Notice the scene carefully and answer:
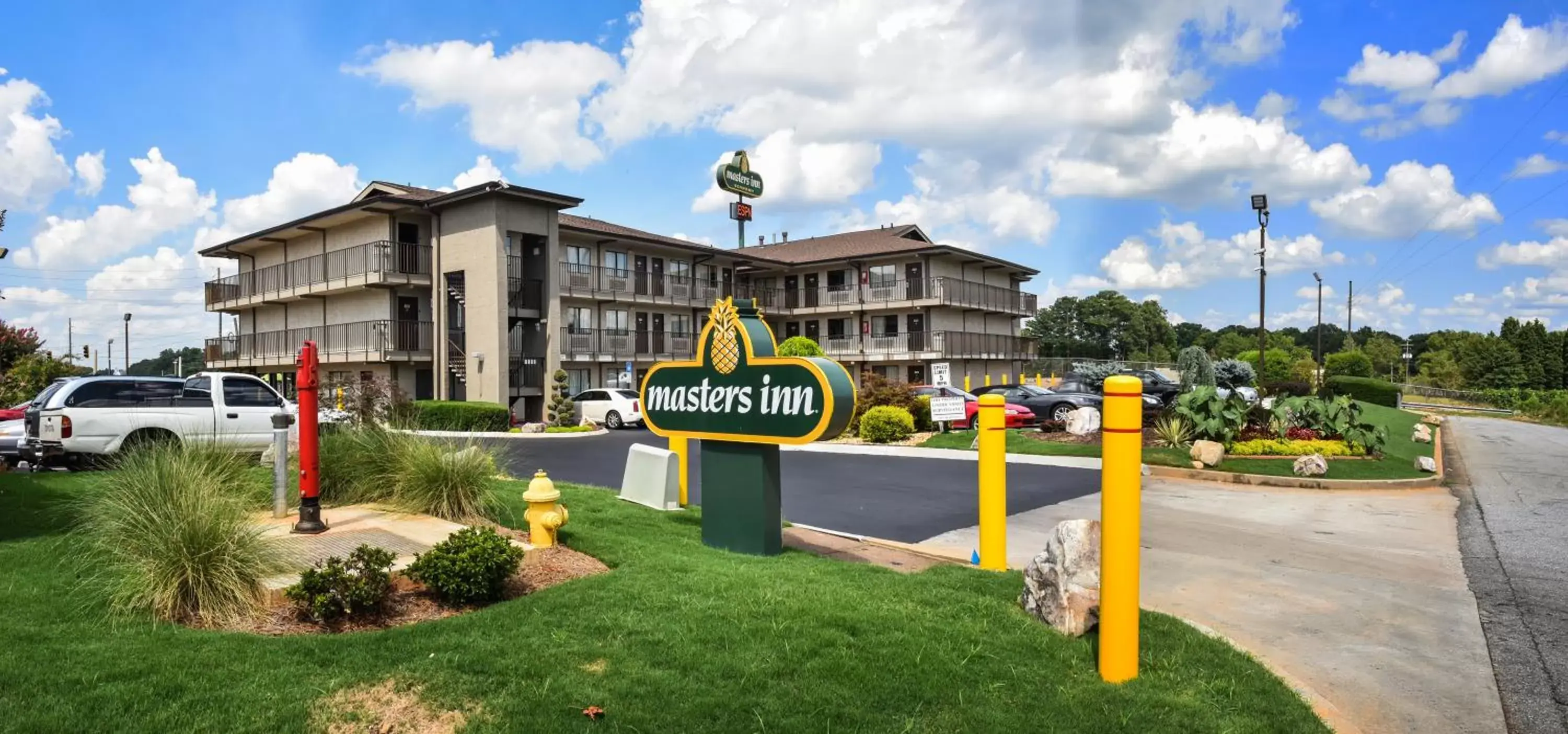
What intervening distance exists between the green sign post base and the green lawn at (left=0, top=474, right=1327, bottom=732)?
5.01ft

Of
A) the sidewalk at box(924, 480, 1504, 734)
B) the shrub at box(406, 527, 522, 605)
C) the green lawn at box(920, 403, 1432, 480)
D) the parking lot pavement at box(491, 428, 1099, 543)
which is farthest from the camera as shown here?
the green lawn at box(920, 403, 1432, 480)

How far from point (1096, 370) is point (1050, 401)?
747 inches

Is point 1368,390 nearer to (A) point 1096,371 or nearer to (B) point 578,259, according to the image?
(A) point 1096,371

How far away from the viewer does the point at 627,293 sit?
3622 centimetres

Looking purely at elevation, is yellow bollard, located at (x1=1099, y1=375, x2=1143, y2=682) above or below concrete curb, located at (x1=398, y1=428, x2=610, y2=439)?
above

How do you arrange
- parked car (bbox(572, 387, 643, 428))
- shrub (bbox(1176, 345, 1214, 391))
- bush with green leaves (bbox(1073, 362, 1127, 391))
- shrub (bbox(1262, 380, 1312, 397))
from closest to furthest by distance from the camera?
shrub (bbox(1176, 345, 1214, 391))
parked car (bbox(572, 387, 643, 428))
bush with green leaves (bbox(1073, 362, 1127, 391))
shrub (bbox(1262, 380, 1312, 397))

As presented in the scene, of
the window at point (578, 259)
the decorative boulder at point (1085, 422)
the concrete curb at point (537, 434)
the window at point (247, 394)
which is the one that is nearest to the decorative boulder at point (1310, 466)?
the decorative boulder at point (1085, 422)

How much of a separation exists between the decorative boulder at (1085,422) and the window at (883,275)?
22.0 metres

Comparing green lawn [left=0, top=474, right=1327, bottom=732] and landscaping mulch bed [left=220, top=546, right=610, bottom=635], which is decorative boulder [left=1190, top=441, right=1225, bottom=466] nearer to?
green lawn [left=0, top=474, right=1327, bottom=732]

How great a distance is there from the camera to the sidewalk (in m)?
4.98

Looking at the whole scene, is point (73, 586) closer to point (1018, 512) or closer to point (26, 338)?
point (1018, 512)

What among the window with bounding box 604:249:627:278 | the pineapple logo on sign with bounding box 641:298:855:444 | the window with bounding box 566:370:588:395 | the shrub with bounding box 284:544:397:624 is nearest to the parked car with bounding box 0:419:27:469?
the pineapple logo on sign with bounding box 641:298:855:444

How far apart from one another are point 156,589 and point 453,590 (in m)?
1.59

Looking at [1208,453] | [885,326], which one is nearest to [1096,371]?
[885,326]
